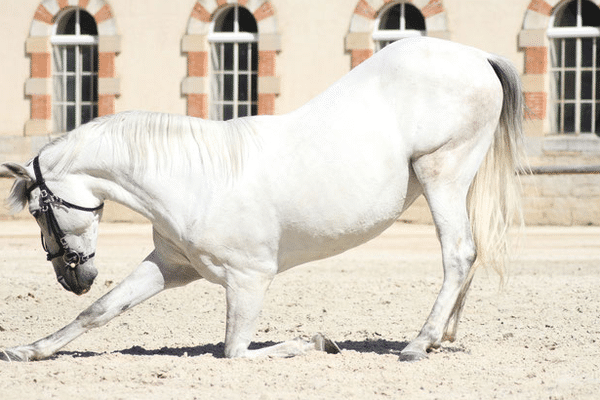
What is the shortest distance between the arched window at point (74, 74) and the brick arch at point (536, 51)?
24.7ft

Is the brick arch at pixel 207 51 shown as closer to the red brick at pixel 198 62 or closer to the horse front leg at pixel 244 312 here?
the red brick at pixel 198 62

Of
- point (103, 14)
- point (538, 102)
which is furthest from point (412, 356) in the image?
point (103, 14)

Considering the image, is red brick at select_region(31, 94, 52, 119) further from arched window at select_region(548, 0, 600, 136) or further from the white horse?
the white horse

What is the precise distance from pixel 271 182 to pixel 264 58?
11.5 meters

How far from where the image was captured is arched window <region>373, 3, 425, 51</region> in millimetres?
15922

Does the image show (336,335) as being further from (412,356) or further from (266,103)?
(266,103)

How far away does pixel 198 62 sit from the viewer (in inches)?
656

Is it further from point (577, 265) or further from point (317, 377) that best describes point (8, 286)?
point (577, 265)

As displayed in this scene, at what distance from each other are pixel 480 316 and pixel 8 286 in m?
A: 3.99

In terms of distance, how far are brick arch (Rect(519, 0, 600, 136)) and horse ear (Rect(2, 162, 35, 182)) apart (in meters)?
11.3

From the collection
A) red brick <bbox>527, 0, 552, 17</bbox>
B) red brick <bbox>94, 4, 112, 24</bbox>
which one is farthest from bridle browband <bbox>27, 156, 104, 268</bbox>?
red brick <bbox>94, 4, 112, 24</bbox>

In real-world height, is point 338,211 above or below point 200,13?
below

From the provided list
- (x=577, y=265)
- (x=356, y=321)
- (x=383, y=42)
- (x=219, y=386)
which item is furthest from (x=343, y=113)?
(x=383, y=42)

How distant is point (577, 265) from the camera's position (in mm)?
10375
